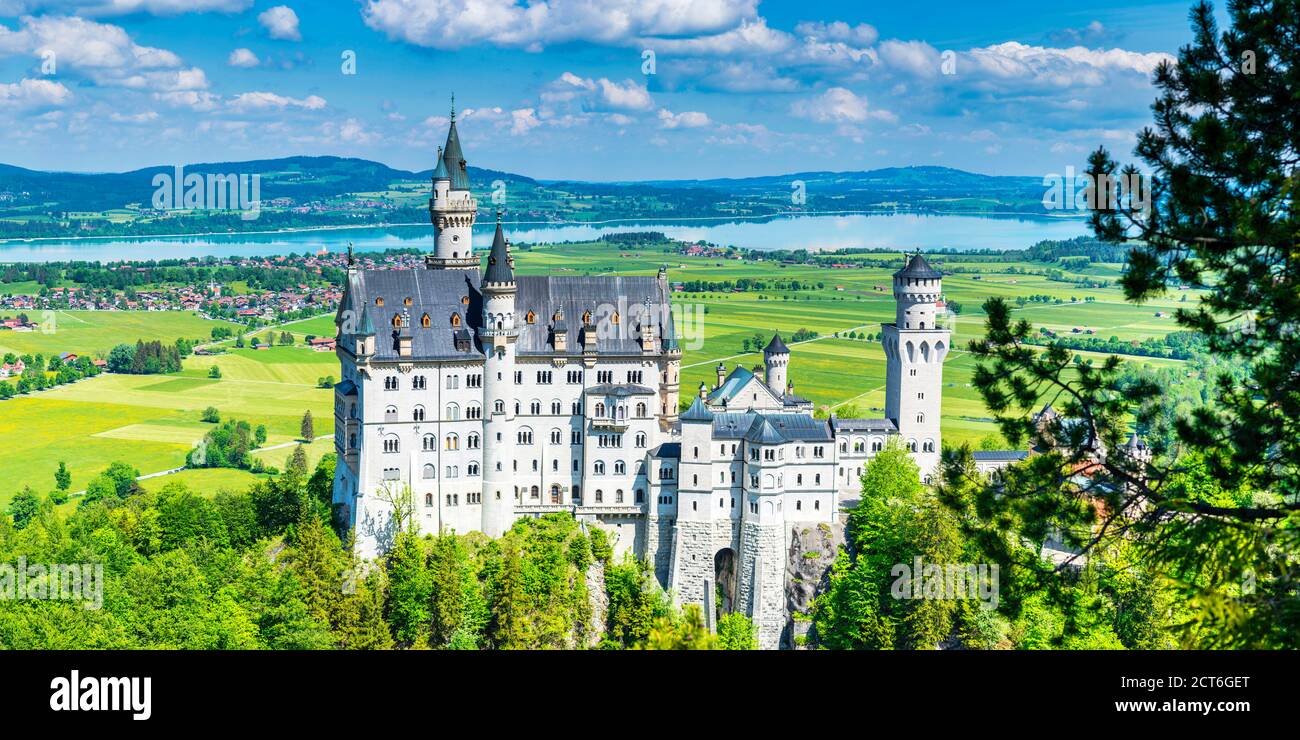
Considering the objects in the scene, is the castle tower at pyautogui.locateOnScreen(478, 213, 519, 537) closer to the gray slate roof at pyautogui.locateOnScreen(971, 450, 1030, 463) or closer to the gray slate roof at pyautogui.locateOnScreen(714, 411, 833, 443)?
the gray slate roof at pyautogui.locateOnScreen(714, 411, 833, 443)

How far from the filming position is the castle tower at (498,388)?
236 feet

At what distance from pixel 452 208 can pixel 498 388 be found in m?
13.4

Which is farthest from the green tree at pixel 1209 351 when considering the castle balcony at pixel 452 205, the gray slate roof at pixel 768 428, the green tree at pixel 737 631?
the castle balcony at pixel 452 205

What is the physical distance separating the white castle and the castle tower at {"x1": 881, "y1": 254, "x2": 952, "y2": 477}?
290 inches

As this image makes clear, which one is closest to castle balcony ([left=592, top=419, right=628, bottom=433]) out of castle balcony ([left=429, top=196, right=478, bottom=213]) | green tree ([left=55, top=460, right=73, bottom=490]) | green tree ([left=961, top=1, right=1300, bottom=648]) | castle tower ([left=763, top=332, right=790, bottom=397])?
castle tower ([left=763, top=332, right=790, bottom=397])

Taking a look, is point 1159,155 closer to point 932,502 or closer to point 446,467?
point 932,502

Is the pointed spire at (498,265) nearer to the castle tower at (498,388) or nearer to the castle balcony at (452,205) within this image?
the castle tower at (498,388)

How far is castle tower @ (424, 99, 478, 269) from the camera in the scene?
263 ft

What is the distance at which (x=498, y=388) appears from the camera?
2876 inches

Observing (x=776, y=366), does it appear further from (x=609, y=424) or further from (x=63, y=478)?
(x=63, y=478)

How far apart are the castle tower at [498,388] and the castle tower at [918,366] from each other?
2335 cm
